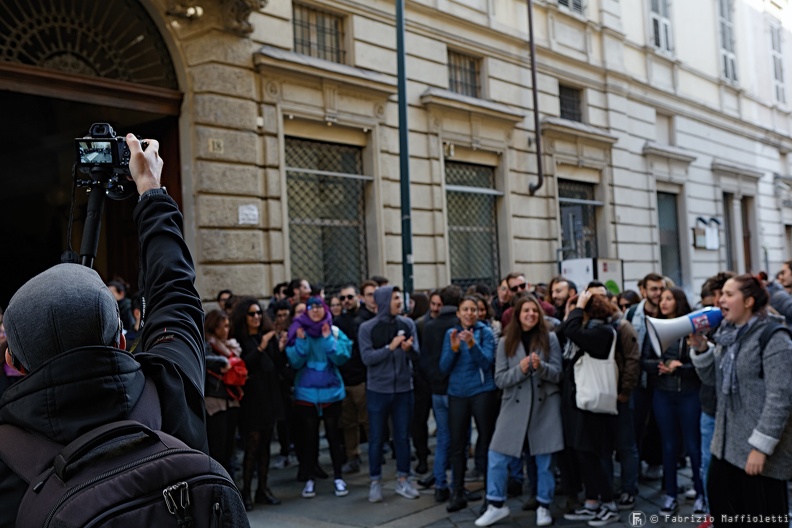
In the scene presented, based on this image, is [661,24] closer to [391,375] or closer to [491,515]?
[391,375]

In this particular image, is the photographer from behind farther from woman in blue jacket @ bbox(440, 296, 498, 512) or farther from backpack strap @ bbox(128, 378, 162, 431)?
woman in blue jacket @ bbox(440, 296, 498, 512)

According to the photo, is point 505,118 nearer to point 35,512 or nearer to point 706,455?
point 706,455

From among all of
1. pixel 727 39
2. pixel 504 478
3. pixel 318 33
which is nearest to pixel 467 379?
pixel 504 478

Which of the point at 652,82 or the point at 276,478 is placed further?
the point at 652,82

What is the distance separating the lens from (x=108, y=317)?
5.39 feet

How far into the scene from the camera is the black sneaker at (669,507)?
675cm

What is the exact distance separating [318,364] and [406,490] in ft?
5.14

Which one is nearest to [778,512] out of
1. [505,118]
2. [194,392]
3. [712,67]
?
[194,392]

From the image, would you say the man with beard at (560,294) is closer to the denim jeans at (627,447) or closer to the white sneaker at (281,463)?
the denim jeans at (627,447)

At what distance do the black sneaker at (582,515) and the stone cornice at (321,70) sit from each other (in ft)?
24.6

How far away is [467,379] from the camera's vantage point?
23.6 feet

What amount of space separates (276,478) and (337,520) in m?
1.91

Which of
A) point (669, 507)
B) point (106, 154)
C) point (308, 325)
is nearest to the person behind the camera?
point (106, 154)

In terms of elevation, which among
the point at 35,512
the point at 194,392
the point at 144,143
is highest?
the point at 144,143
